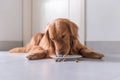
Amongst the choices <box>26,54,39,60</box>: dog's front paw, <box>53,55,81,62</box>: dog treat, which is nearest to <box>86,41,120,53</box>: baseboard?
<box>53,55,81,62</box>: dog treat

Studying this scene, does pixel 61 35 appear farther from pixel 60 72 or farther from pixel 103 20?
pixel 103 20

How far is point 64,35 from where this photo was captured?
118 centimetres

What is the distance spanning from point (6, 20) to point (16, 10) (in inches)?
5.8

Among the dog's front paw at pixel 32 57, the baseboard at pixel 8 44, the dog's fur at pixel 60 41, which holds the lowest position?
the baseboard at pixel 8 44

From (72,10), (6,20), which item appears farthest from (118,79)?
(6,20)

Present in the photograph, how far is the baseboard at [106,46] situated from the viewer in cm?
169

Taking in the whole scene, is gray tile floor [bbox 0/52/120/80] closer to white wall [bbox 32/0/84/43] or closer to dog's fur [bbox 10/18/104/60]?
dog's fur [bbox 10/18/104/60]

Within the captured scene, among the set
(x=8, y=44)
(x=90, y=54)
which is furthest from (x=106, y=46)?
(x=8, y=44)

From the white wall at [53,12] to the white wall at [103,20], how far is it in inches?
3.5

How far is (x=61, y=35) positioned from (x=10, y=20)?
113 cm

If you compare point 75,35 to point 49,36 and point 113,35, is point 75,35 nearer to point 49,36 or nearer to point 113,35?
point 49,36

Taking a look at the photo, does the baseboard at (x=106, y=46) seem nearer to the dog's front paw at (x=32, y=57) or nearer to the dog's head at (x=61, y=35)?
the dog's head at (x=61, y=35)

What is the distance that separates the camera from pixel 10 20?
217 cm

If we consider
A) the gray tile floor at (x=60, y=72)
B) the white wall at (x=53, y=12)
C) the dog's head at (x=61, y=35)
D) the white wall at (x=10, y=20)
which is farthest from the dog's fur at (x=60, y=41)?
the white wall at (x=10, y=20)
